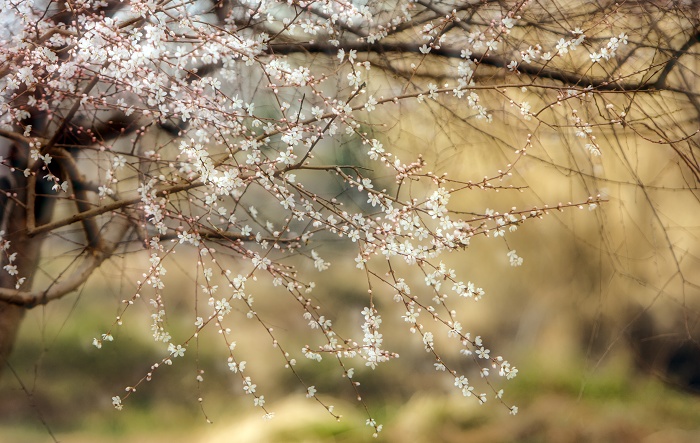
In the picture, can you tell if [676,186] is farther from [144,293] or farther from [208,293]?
[144,293]

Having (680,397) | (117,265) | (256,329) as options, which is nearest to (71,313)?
(117,265)

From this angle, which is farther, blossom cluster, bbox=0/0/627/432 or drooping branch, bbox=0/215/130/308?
drooping branch, bbox=0/215/130/308

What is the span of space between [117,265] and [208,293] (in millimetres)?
302

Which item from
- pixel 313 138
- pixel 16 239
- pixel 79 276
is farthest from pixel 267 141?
pixel 16 239

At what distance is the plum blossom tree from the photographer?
2.02 meters

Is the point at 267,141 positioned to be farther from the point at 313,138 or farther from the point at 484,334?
the point at 484,334

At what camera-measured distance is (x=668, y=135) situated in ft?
7.56

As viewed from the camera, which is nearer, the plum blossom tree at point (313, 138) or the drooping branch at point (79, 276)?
the plum blossom tree at point (313, 138)

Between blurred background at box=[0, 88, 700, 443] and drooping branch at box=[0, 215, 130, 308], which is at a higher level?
drooping branch at box=[0, 215, 130, 308]

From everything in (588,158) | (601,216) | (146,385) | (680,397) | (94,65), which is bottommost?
(680,397)

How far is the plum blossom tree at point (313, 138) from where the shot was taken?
202cm

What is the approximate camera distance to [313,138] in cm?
192

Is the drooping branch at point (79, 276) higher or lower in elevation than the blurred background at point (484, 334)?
higher

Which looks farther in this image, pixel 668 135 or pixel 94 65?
pixel 668 135
